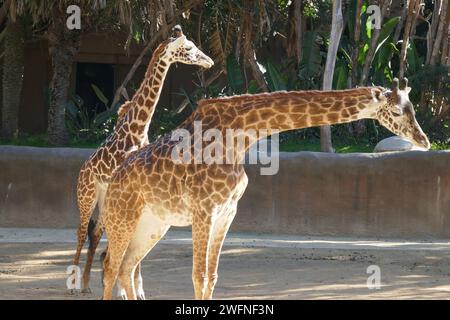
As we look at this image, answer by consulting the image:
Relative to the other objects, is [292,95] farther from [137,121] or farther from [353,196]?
[353,196]

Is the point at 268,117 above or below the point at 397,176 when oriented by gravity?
above

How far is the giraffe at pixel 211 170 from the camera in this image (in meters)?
6.71

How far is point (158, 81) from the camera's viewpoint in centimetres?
888

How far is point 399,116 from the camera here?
6.59m

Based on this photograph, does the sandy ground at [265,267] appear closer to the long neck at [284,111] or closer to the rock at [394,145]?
the rock at [394,145]

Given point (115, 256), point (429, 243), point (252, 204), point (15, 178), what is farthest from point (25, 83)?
point (115, 256)

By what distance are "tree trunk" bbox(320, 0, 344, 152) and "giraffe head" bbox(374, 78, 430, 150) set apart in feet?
24.5

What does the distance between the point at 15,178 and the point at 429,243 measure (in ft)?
19.3

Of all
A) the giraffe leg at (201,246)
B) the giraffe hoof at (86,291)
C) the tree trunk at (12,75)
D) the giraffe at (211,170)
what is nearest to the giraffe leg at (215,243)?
the giraffe at (211,170)

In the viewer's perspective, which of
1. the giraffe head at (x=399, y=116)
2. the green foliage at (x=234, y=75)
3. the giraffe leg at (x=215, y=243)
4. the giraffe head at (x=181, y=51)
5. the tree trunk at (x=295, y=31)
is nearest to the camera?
the giraffe head at (x=399, y=116)

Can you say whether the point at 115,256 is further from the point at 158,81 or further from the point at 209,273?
the point at 158,81

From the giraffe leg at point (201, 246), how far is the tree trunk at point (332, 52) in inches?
309

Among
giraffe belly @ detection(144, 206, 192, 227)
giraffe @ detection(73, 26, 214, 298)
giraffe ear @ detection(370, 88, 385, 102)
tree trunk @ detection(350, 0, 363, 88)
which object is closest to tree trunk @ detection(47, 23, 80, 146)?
tree trunk @ detection(350, 0, 363, 88)

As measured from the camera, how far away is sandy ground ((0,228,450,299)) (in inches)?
368
